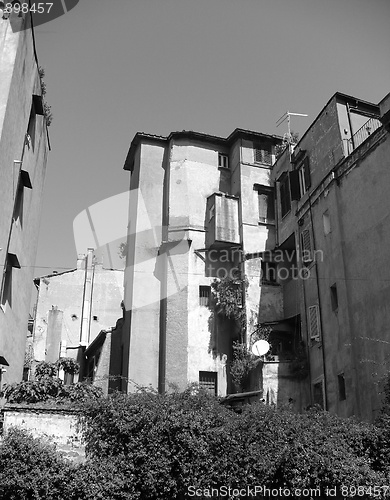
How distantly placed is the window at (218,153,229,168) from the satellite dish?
11653 millimetres

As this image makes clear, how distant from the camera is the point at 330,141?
24109 millimetres

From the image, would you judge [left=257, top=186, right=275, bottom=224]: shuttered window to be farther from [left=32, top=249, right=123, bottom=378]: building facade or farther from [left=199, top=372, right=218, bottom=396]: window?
[left=32, top=249, right=123, bottom=378]: building facade

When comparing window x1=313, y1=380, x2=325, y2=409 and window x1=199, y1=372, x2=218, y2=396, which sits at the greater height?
window x1=199, y1=372, x2=218, y2=396

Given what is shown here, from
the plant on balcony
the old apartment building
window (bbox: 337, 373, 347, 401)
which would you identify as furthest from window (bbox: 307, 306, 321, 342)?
the old apartment building

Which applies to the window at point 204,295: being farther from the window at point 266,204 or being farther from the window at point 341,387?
the window at point 341,387

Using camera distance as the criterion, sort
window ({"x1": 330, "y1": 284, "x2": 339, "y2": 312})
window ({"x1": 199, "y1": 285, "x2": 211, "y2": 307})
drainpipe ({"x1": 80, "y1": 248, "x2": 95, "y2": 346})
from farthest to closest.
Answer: drainpipe ({"x1": 80, "y1": 248, "x2": 95, "y2": 346}) → window ({"x1": 199, "y1": 285, "x2": 211, "y2": 307}) → window ({"x1": 330, "y1": 284, "x2": 339, "y2": 312})

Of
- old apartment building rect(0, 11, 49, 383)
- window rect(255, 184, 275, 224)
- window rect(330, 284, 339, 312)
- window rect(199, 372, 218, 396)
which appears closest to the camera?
old apartment building rect(0, 11, 49, 383)

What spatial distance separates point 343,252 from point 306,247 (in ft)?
10.6

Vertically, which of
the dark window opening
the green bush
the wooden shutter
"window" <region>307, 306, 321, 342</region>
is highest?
the wooden shutter

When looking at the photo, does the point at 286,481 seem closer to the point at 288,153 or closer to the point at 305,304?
the point at 305,304

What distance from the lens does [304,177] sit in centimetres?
2625

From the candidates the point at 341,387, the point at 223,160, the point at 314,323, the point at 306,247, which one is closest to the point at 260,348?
the point at 314,323

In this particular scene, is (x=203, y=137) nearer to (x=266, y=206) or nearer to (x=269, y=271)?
(x=266, y=206)

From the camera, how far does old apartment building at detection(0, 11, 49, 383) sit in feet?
58.4
